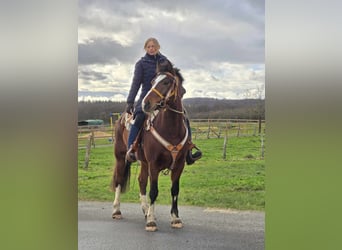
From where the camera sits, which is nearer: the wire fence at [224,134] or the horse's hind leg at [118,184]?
the wire fence at [224,134]

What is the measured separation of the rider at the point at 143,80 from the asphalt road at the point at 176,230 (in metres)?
0.43

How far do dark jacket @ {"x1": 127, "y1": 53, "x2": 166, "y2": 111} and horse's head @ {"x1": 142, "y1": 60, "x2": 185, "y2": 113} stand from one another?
1.8 inches

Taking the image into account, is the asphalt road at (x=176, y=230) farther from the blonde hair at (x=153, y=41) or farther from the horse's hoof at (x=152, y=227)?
the blonde hair at (x=153, y=41)

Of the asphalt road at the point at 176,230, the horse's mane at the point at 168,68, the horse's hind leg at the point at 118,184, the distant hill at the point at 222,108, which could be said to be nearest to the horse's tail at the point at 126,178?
the horse's hind leg at the point at 118,184

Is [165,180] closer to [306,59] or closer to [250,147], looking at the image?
[250,147]

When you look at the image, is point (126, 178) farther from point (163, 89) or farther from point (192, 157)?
point (163, 89)

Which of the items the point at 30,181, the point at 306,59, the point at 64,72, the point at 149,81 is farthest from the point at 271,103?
the point at 30,181

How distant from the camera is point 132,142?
3061 millimetres

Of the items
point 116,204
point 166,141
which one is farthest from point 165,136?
point 116,204

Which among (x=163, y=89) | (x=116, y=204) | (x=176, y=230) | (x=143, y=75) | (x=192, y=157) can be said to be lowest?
(x=176, y=230)

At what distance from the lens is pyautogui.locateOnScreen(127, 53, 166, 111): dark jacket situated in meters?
2.99

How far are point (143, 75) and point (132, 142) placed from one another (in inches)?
20.0

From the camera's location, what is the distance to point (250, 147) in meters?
2.99

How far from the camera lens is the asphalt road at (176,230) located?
2900mm
